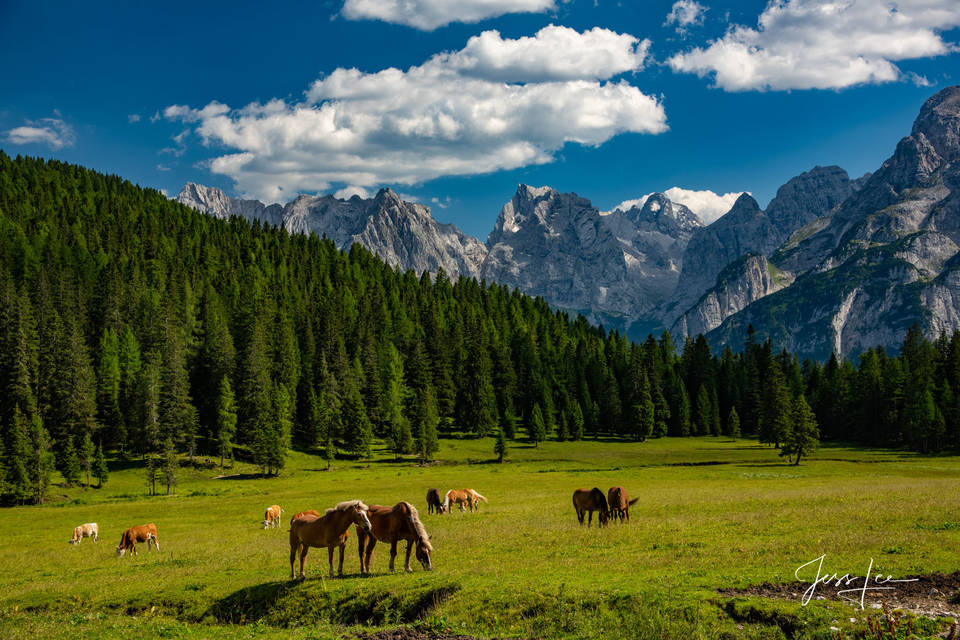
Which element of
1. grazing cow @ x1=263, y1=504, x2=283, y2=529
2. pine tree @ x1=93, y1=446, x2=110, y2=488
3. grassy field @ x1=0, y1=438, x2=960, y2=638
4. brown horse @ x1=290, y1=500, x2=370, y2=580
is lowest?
pine tree @ x1=93, y1=446, x2=110, y2=488

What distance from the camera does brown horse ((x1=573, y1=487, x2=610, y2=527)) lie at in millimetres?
33344

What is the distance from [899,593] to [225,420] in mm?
96969

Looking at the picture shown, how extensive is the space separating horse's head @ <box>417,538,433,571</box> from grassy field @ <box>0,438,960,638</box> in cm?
67

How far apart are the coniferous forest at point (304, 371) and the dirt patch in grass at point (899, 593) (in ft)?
251

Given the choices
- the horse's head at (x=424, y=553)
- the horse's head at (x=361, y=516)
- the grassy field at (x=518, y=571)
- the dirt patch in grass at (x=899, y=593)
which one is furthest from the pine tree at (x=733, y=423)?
the horse's head at (x=361, y=516)

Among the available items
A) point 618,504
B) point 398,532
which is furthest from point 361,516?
point 618,504

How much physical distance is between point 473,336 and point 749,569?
140 metres

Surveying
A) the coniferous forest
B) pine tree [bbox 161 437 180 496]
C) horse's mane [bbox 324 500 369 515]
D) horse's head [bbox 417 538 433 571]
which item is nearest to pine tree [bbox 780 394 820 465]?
the coniferous forest

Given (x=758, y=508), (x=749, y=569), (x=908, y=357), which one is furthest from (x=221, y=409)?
(x=908, y=357)

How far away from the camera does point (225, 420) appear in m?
97.9

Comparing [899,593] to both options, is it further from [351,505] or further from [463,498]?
[463,498]

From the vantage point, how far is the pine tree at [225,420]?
9562cm

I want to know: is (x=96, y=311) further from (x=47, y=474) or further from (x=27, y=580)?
(x=27, y=580)

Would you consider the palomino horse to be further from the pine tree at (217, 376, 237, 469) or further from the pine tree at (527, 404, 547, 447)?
Answer: the pine tree at (527, 404, 547, 447)
